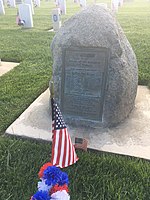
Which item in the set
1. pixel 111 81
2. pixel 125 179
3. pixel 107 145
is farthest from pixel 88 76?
pixel 125 179

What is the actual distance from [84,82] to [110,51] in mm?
529

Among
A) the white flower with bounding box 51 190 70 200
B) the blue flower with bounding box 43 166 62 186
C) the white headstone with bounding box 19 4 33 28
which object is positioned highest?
the white headstone with bounding box 19 4 33 28

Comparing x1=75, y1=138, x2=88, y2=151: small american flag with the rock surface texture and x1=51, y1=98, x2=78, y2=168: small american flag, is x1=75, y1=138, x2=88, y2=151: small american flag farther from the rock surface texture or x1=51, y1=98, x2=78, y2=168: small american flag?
x1=51, y1=98, x2=78, y2=168: small american flag

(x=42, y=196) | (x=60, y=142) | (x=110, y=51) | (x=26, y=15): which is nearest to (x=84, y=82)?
(x=110, y=51)

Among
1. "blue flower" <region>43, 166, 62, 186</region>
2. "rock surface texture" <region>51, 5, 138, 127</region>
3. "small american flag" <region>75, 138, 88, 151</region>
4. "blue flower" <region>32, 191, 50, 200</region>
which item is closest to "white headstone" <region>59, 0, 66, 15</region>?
"rock surface texture" <region>51, 5, 138, 127</region>

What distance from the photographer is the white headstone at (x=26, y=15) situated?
11.2 m

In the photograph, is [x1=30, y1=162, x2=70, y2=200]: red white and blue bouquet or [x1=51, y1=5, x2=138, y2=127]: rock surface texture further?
[x1=51, y1=5, x2=138, y2=127]: rock surface texture

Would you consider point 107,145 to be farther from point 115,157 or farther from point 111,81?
point 111,81

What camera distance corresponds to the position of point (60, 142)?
6.76 feet

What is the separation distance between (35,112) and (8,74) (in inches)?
78.8

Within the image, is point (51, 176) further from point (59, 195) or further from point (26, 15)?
point (26, 15)

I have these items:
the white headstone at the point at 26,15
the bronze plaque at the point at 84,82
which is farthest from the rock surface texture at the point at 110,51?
the white headstone at the point at 26,15

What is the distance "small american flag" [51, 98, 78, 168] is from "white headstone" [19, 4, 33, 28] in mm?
9970

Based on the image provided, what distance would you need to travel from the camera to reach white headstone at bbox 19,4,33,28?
36.6ft
